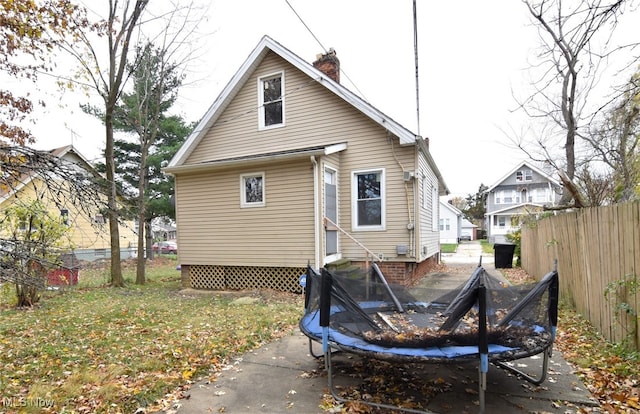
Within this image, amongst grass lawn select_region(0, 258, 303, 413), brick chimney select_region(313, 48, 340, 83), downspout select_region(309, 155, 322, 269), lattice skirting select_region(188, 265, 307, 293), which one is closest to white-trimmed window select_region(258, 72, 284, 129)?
brick chimney select_region(313, 48, 340, 83)

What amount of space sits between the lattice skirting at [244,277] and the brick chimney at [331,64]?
254 inches

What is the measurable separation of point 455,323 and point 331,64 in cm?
1036

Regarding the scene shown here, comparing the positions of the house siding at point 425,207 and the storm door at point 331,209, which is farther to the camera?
the house siding at point 425,207

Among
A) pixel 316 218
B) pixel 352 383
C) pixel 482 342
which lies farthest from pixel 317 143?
pixel 482 342

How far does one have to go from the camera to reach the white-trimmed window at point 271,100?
37.4 feet

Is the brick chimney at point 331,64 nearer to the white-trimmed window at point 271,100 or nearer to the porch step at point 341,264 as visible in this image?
the white-trimmed window at point 271,100

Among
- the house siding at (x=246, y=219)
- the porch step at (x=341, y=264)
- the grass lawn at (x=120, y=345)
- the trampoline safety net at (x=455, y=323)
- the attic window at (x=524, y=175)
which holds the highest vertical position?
the attic window at (x=524, y=175)

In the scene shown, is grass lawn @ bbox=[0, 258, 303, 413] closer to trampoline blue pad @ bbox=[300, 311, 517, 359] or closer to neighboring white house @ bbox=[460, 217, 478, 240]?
Answer: trampoline blue pad @ bbox=[300, 311, 517, 359]

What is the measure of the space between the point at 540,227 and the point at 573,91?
8971 millimetres

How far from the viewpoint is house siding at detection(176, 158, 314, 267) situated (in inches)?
384

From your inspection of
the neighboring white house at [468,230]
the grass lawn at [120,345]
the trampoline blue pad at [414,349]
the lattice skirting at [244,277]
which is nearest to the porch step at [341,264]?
the lattice skirting at [244,277]

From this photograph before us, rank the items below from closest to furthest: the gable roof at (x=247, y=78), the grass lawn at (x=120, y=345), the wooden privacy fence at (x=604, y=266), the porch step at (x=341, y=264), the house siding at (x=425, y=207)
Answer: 1. the grass lawn at (x=120, y=345)
2. the wooden privacy fence at (x=604, y=266)
3. the porch step at (x=341, y=264)
4. the gable roof at (x=247, y=78)
5. the house siding at (x=425, y=207)

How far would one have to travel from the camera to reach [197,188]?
37.2 ft

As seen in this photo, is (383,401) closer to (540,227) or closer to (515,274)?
(540,227)
